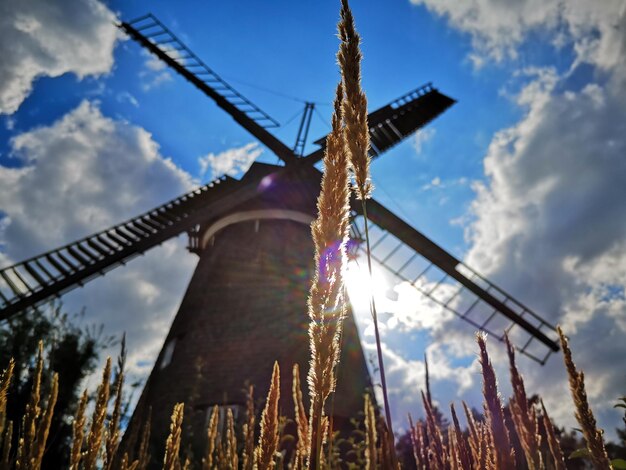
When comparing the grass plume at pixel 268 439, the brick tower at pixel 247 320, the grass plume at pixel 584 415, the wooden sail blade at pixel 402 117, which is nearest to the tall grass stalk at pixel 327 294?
the grass plume at pixel 268 439

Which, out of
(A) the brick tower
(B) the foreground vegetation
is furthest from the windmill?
(B) the foreground vegetation

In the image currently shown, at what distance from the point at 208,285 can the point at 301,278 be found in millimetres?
2797

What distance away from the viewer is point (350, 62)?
3.88 feet

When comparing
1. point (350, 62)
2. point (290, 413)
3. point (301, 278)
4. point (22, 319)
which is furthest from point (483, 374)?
point (22, 319)

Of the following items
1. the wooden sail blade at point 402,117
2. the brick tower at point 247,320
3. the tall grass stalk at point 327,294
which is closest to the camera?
the tall grass stalk at point 327,294

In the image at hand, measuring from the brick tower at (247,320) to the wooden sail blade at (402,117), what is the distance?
8.42ft

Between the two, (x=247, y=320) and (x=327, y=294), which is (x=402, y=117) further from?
(x=327, y=294)

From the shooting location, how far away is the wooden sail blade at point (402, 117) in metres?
15.2

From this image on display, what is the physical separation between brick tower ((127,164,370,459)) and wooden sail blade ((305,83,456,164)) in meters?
2.57

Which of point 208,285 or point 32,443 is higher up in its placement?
point 208,285

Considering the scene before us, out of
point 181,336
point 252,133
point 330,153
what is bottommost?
point 330,153

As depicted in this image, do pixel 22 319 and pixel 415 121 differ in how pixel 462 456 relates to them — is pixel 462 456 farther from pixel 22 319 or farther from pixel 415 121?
pixel 415 121

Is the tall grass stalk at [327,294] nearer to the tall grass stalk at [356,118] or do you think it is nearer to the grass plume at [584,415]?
the tall grass stalk at [356,118]

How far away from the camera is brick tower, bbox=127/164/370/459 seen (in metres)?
9.83
